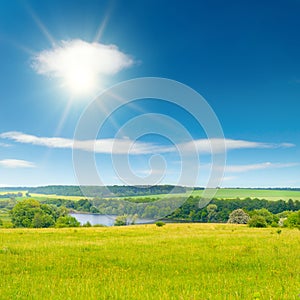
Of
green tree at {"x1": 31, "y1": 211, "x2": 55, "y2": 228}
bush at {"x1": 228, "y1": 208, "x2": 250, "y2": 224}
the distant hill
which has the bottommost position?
green tree at {"x1": 31, "y1": 211, "x2": 55, "y2": 228}

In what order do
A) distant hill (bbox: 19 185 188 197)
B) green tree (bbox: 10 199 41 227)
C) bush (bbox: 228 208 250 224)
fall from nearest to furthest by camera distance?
distant hill (bbox: 19 185 188 197)
bush (bbox: 228 208 250 224)
green tree (bbox: 10 199 41 227)

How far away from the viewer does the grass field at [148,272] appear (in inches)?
343

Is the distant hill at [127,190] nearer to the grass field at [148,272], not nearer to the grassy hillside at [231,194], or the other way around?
the grassy hillside at [231,194]

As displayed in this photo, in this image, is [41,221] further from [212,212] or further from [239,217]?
[212,212]

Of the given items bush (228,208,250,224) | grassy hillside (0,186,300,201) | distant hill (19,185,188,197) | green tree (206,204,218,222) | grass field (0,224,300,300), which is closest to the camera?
grass field (0,224,300,300)

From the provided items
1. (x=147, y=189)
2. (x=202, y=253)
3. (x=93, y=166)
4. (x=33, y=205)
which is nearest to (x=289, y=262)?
(x=202, y=253)

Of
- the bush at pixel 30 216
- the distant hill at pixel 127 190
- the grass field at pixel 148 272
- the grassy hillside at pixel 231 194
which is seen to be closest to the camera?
the grass field at pixel 148 272

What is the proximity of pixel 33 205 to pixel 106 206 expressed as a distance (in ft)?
139

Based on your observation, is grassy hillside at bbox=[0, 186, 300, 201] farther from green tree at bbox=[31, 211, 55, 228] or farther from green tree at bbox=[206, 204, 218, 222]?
green tree at bbox=[31, 211, 55, 228]

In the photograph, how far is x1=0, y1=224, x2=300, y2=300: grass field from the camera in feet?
28.6

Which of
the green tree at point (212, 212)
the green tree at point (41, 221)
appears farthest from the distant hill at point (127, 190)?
the green tree at point (212, 212)

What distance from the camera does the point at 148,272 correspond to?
1190 centimetres

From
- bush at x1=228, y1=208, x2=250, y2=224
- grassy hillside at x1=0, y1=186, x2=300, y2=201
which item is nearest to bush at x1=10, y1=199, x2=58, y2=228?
grassy hillside at x1=0, y1=186, x2=300, y2=201

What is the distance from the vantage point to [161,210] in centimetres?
4875
